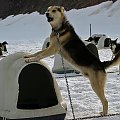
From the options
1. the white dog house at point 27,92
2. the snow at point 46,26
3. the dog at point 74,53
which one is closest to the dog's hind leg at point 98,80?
the dog at point 74,53

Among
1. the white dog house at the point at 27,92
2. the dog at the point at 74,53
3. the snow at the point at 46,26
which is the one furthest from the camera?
the snow at the point at 46,26

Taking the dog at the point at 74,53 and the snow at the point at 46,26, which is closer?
the dog at the point at 74,53

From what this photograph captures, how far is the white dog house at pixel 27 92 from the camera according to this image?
4820 mm

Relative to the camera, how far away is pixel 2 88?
4930 millimetres

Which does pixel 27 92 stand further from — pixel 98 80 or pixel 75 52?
pixel 98 80

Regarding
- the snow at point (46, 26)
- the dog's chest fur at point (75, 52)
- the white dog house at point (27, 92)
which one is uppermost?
the dog's chest fur at point (75, 52)

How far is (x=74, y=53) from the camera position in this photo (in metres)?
5.38

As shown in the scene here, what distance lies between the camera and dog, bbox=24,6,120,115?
17.5 ft

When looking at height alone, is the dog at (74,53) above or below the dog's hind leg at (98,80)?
above

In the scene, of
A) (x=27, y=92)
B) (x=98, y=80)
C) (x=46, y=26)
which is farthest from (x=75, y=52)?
(x=46, y=26)

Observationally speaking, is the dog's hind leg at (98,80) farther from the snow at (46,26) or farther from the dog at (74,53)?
the snow at (46,26)

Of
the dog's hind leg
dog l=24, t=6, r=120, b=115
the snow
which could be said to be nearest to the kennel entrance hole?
dog l=24, t=6, r=120, b=115

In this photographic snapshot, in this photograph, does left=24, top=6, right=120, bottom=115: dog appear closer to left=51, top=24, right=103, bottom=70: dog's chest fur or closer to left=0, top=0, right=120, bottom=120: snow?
left=51, top=24, right=103, bottom=70: dog's chest fur

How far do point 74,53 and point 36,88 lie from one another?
70 centimetres
